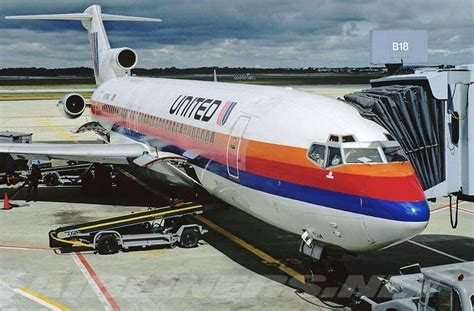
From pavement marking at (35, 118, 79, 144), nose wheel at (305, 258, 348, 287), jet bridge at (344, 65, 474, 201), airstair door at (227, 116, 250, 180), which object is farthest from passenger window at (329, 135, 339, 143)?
pavement marking at (35, 118, 79, 144)

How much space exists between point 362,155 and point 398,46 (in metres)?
82.2

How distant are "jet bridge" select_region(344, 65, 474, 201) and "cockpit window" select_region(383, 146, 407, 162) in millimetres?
1432

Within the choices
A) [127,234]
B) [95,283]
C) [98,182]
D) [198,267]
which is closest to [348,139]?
[198,267]

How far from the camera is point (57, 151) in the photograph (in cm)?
2198

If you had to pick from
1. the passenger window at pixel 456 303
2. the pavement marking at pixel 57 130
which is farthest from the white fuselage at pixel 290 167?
the pavement marking at pixel 57 130

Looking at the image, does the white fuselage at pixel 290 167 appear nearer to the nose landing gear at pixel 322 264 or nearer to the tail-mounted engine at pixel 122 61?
the nose landing gear at pixel 322 264

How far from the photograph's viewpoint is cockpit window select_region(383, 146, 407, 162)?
11.6 metres

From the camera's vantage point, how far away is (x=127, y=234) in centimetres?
1684

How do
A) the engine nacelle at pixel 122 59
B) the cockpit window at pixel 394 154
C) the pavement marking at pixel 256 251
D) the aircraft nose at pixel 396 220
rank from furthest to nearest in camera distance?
the engine nacelle at pixel 122 59, the pavement marking at pixel 256 251, the cockpit window at pixel 394 154, the aircraft nose at pixel 396 220

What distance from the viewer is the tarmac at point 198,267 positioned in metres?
12.7

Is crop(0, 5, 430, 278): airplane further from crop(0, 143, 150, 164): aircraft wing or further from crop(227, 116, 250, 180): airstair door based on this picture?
crop(0, 143, 150, 164): aircraft wing

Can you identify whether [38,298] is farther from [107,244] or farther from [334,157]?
[334,157]

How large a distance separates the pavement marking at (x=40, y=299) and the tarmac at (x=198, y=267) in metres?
0.02

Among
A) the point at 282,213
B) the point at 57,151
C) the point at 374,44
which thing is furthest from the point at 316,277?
the point at 374,44
